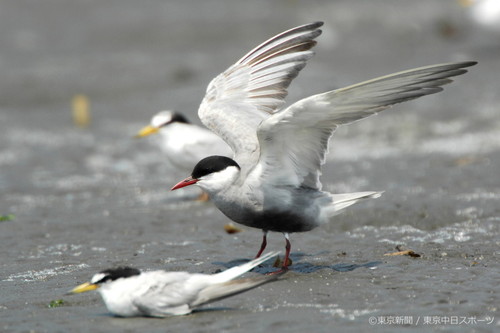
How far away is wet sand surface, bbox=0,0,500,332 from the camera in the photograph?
16.0 ft

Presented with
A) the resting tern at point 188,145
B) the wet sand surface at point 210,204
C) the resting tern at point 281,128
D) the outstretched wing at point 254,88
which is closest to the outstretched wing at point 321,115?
the resting tern at point 281,128

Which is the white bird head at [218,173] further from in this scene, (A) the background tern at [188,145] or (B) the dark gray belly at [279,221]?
(A) the background tern at [188,145]

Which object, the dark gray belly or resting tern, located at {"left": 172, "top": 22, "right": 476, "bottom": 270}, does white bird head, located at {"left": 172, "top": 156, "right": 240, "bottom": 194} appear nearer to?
resting tern, located at {"left": 172, "top": 22, "right": 476, "bottom": 270}

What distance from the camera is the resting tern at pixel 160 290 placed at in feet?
15.0

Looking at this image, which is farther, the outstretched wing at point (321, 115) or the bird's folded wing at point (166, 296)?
the outstretched wing at point (321, 115)

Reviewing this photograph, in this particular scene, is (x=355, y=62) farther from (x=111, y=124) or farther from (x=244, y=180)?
(x=244, y=180)

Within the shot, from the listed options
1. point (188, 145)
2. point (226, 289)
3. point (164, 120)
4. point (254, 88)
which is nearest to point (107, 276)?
point (226, 289)

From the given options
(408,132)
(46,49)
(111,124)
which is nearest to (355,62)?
(408,132)

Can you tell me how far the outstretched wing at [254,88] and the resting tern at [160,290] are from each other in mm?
1785

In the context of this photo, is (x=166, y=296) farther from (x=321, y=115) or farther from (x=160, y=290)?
(x=321, y=115)

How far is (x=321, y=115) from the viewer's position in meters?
5.20

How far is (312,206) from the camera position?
5844 mm

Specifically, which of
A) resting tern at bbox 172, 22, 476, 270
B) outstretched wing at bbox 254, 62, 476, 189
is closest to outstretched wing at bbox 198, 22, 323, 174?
resting tern at bbox 172, 22, 476, 270

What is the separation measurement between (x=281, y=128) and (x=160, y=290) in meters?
1.44
